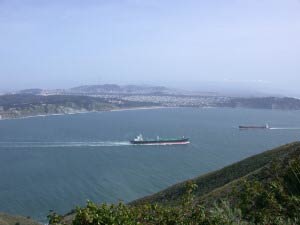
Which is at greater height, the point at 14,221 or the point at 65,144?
the point at 14,221

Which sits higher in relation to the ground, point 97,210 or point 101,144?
point 97,210

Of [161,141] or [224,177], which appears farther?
[161,141]

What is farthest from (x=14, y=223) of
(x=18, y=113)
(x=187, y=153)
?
(x=18, y=113)

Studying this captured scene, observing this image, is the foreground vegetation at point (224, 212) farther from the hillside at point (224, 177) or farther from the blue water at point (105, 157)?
the blue water at point (105, 157)

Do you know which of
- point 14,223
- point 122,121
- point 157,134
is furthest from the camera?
point 122,121

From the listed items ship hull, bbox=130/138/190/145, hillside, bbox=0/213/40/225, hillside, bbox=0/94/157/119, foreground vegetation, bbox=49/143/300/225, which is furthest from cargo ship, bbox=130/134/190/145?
hillside, bbox=0/94/157/119

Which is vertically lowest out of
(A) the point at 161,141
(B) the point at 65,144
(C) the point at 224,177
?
(B) the point at 65,144

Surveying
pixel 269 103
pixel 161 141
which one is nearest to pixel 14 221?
pixel 161 141

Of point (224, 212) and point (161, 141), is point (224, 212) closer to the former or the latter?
point (224, 212)

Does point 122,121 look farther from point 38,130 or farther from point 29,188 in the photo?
point 29,188
